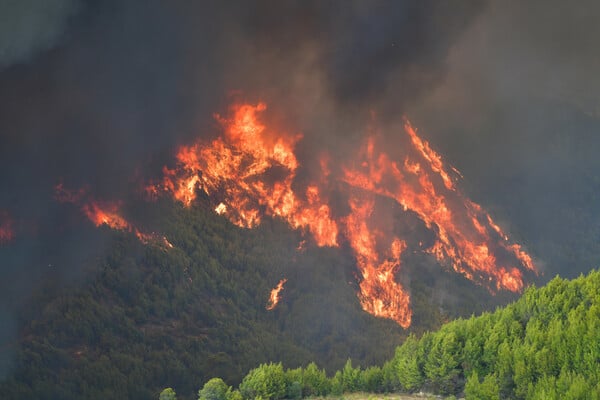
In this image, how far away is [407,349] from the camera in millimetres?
124062

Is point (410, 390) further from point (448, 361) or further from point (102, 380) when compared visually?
point (102, 380)

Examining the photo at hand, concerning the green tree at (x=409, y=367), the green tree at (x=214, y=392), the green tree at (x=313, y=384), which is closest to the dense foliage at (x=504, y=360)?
the green tree at (x=409, y=367)

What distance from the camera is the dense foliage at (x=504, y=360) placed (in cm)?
8662

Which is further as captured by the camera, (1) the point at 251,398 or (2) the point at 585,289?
(1) the point at 251,398

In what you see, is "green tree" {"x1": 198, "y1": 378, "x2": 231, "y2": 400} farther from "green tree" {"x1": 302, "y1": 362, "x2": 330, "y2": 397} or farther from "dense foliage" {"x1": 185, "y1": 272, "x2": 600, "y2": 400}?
"green tree" {"x1": 302, "y1": 362, "x2": 330, "y2": 397}

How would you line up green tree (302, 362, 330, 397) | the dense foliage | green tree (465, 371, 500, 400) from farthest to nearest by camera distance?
green tree (302, 362, 330, 397) → green tree (465, 371, 500, 400) → the dense foliage

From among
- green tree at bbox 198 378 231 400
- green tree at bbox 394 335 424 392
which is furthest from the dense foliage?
green tree at bbox 198 378 231 400

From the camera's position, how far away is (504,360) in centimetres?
9538

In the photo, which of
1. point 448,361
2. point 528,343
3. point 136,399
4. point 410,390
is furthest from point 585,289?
point 136,399

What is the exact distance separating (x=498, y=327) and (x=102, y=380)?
129963mm

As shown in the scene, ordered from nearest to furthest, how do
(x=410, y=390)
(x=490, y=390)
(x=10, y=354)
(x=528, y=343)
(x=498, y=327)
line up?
(x=490, y=390) → (x=528, y=343) → (x=498, y=327) → (x=410, y=390) → (x=10, y=354)

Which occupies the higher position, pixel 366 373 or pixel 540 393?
pixel 366 373

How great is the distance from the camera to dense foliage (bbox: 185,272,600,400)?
86.6 meters

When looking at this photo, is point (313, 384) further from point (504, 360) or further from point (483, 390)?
point (483, 390)
